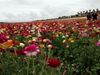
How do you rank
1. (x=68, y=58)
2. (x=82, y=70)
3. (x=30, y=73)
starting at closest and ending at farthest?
(x=30, y=73) → (x=82, y=70) → (x=68, y=58)

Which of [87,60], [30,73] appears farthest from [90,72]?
[30,73]

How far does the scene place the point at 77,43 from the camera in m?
7.96

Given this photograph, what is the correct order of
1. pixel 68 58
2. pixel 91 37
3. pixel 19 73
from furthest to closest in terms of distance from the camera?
1. pixel 91 37
2. pixel 68 58
3. pixel 19 73

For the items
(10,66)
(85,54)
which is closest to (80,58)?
(85,54)

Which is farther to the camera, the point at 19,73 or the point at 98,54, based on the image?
the point at 98,54

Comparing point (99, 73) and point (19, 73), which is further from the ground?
point (19, 73)

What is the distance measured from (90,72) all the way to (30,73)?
135 centimetres

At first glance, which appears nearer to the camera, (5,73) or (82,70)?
(5,73)

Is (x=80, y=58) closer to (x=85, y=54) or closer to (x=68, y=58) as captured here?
(x=85, y=54)

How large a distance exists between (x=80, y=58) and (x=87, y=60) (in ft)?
0.51

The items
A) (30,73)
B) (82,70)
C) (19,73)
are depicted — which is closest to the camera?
(19,73)

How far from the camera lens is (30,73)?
4.84m

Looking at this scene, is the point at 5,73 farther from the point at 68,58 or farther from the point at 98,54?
the point at 68,58

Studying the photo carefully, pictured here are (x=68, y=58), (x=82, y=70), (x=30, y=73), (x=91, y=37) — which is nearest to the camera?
(x=30, y=73)
